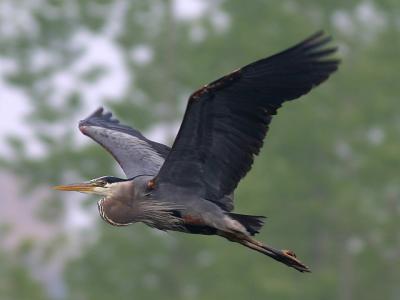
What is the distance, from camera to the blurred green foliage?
31562mm

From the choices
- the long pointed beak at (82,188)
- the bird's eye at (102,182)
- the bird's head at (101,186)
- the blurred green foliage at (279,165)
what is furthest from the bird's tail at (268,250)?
the blurred green foliage at (279,165)

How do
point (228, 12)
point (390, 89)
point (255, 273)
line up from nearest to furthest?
1. point (255, 273)
2. point (390, 89)
3. point (228, 12)

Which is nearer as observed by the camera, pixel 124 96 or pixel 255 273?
pixel 255 273

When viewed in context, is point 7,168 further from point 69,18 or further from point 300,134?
point 300,134

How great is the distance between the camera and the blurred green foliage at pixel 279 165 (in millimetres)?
31562

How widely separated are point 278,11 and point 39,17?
934 cm

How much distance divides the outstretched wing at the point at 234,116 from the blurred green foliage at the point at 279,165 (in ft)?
63.5

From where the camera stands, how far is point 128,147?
12.4 metres

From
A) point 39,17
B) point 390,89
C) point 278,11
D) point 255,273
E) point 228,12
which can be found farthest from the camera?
point 39,17

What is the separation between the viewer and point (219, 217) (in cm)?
1071

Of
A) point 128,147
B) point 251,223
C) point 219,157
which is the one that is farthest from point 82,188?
point 251,223

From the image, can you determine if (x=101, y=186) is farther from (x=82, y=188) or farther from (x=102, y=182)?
(x=82, y=188)

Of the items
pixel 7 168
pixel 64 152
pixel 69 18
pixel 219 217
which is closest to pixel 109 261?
pixel 64 152

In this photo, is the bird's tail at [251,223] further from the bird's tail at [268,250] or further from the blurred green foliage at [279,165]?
the blurred green foliage at [279,165]
